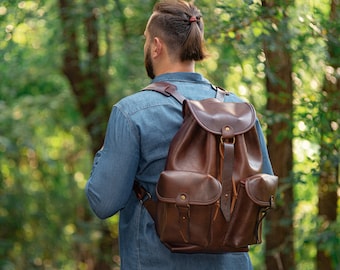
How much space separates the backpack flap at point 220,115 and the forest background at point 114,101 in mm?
388

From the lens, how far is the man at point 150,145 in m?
2.19

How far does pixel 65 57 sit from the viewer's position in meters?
6.07

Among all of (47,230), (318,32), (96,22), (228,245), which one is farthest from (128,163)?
(47,230)

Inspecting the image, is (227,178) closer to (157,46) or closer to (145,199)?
(145,199)

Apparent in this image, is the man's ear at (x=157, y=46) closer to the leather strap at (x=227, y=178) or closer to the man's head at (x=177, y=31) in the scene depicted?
the man's head at (x=177, y=31)

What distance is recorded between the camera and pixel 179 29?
230 cm

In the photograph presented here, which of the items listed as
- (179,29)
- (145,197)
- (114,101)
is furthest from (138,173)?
(114,101)

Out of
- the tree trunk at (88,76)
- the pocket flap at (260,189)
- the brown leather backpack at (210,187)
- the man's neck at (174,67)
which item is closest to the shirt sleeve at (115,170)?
the brown leather backpack at (210,187)

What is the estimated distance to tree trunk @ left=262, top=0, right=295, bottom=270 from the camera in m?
4.23

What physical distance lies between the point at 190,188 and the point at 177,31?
0.51 metres

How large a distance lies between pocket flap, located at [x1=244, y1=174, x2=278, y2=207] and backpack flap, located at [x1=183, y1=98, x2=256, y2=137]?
0.14 m

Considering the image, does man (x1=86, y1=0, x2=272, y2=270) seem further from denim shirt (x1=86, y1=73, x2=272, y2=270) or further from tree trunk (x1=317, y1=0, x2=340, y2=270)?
tree trunk (x1=317, y1=0, x2=340, y2=270)

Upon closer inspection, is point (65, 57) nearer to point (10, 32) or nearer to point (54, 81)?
point (54, 81)

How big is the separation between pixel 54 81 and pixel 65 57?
2.67 ft
